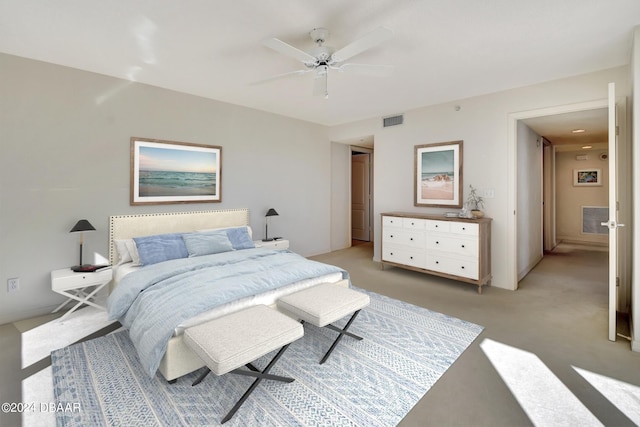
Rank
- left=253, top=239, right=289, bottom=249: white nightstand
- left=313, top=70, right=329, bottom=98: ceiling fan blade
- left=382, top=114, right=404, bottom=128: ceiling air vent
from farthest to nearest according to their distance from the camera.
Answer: left=382, top=114, right=404, bottom=128: ceiling air vent
left=253, top=239, right=289, bottom=249: white nightstand
left=313, top=70, right=329, bottom=98: ceiling fan blade

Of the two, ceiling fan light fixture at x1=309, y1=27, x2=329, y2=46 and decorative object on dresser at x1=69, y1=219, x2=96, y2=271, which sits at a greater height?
ceiling fan light fixture at x1=309, y1=27, x2=329, y2=46

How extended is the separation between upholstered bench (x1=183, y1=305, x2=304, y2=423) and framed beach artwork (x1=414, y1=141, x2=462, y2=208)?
3517mm

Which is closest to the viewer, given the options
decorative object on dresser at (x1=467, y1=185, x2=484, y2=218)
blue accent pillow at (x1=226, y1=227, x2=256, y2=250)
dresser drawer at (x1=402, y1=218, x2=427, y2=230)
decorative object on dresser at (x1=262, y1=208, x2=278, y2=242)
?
blue accent pillow at (x1=226, y1=227, x2=256, y2=250)

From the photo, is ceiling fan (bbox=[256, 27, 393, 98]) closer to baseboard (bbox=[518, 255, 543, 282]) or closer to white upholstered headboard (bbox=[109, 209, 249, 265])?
white upholstered headboard (bbox=[109, 209, 249, 265])

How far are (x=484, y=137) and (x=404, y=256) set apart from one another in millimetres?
2083

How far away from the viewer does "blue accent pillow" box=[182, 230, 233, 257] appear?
3723mm

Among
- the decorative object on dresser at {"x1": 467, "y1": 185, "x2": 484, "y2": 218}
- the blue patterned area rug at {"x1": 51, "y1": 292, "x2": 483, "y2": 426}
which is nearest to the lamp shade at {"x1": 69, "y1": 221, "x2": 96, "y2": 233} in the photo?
the blue patterned area rug at {"x1": 51, "y1": 292, "x2": 483, "y2": 426}

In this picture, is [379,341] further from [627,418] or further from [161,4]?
[161,4]

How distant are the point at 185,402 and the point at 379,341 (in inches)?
63.1

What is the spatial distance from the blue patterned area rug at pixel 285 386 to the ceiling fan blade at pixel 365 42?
2466 millimetres

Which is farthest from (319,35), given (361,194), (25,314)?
(361,194)

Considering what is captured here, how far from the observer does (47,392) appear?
203 cm

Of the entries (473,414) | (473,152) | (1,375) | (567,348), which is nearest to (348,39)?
(473,152)

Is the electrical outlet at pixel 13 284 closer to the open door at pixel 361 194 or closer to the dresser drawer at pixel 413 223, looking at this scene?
the dresser drawer at pixel 413 223
